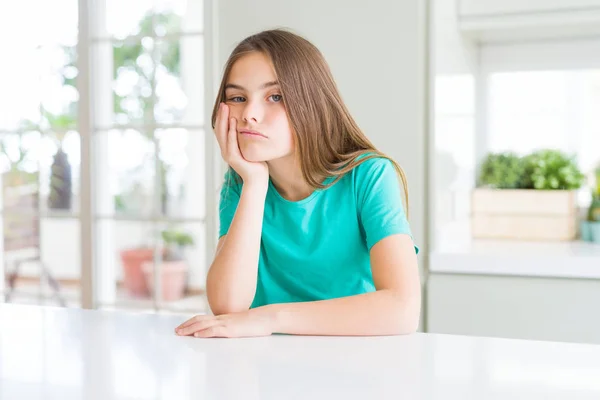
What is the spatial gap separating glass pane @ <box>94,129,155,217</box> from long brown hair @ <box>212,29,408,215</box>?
1.38 metres

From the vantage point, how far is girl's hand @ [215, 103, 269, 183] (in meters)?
1.30

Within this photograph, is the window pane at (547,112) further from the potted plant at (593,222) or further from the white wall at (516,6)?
the white wall at (516,6)

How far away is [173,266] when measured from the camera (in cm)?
513

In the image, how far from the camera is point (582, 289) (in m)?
2.03

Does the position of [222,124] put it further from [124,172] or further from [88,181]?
[124,172]

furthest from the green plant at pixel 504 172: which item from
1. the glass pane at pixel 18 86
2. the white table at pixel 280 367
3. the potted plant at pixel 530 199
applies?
Answer: the glass pane at pixel 18 86

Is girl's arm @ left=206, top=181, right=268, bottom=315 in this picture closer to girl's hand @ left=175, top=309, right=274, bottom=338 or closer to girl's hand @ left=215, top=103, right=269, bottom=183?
girl's hand @ left=215, top=103, right=269, bottom=183

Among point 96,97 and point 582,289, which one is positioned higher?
point 96,97

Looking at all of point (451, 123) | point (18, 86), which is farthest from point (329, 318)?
point (18, 86)

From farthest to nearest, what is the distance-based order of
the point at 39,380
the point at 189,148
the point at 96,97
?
the point at 189,148 → the point at 96,97 → the point at 39,380

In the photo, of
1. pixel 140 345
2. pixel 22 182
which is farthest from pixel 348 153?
pixel 22 182

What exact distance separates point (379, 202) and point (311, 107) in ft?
0.74

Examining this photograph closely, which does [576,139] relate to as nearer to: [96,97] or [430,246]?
[430,246]

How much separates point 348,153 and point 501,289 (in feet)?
3.11
